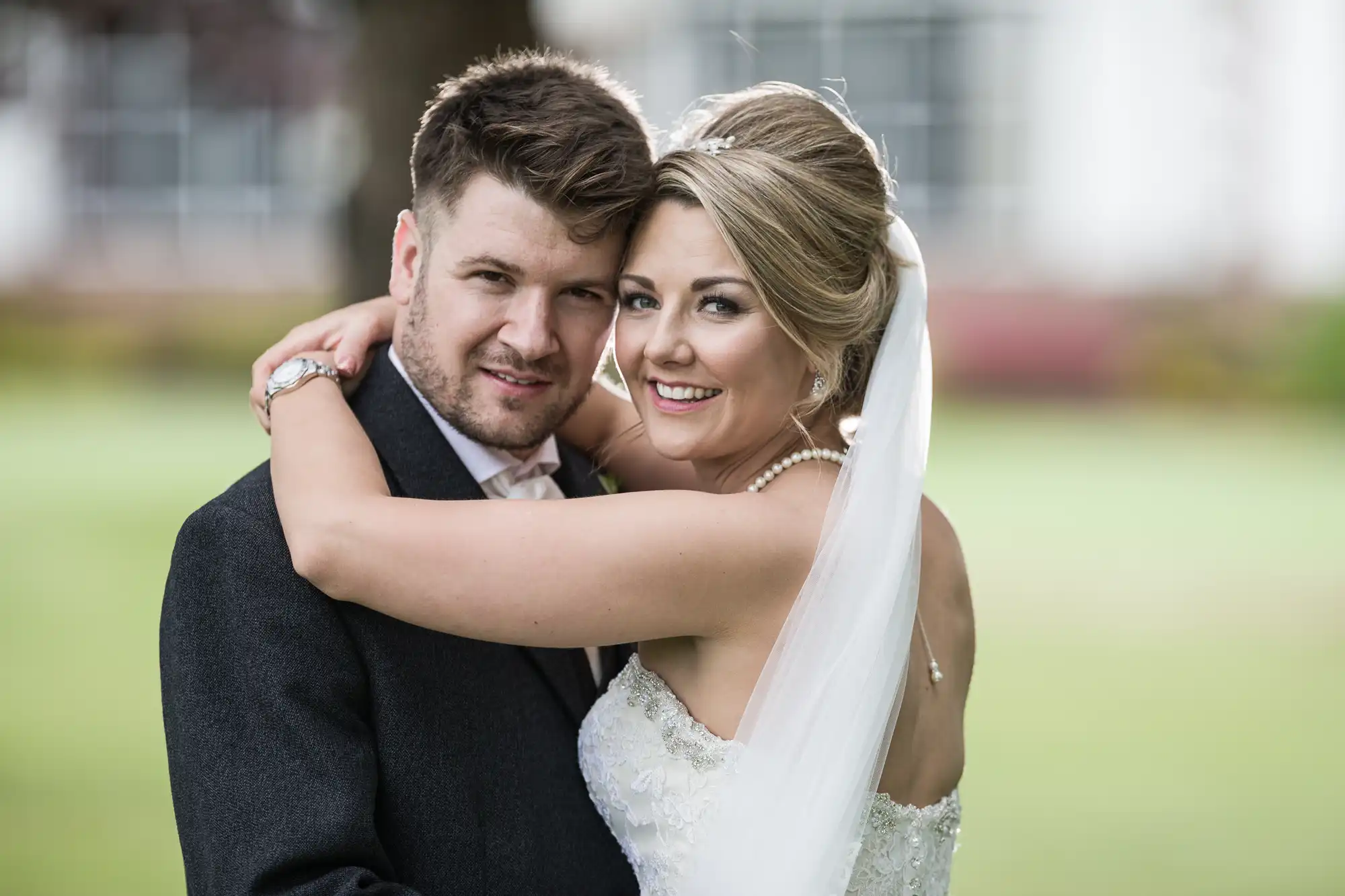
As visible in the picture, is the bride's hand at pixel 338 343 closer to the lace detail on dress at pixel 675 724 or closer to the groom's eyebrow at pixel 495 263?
the groom's eyebrow at pixel 495 263

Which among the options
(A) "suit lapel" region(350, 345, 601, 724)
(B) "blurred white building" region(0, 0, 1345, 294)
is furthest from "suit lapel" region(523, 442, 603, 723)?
(B) "blurred white building" region(0, 0, 1345, 294)

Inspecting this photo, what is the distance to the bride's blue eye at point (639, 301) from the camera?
112 inches

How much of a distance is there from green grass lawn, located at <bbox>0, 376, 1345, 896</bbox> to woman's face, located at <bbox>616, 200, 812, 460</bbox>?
185 inches

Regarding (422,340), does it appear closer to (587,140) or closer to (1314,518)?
(587,140)

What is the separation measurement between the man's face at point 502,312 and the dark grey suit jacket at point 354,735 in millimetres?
98

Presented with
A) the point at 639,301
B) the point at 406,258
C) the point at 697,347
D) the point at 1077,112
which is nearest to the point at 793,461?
the point at 697,347

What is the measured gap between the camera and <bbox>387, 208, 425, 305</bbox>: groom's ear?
294 cm

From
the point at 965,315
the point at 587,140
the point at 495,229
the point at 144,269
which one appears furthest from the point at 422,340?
the point at 144,269

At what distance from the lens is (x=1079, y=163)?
24312mm

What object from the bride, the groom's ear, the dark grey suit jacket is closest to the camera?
the dark grey suit jacket

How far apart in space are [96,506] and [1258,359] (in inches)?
689

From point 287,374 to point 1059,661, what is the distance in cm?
875

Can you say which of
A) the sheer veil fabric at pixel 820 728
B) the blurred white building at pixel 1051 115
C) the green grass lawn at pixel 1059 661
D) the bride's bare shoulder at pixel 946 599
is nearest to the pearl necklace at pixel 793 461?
the sheer veil fabric at pixel 820 728

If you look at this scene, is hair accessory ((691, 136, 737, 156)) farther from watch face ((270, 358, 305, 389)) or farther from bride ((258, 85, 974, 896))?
watch face ((270, 358, 305, 389))
